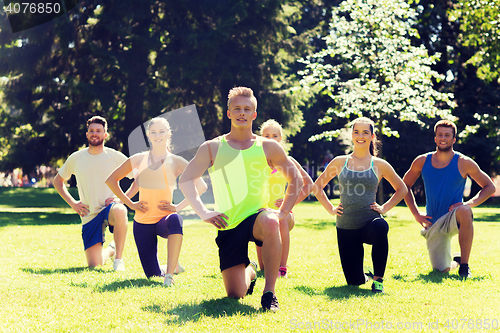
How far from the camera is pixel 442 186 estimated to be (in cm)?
739

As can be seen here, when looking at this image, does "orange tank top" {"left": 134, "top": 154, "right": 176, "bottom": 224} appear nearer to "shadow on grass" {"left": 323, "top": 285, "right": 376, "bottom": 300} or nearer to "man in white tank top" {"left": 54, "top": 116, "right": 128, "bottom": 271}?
"man in white tank top" {"left": 54, "top": 116, "right": 128, "bottom": 271}

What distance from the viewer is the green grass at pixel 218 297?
4.47 metres

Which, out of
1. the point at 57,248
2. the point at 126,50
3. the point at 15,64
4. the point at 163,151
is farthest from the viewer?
the point at 126,50

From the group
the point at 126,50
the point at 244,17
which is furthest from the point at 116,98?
the point at 244,17

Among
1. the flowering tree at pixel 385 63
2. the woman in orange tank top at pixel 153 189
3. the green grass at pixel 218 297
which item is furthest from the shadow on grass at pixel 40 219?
the woman in orange tank top at pixel 153 189

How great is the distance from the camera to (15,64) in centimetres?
2014

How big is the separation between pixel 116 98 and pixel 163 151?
14.8 metres

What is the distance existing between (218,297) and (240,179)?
132cm

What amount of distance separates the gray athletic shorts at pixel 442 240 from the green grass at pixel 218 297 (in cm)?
25

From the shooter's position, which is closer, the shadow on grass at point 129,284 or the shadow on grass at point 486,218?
the shadow on grass at point 129,284

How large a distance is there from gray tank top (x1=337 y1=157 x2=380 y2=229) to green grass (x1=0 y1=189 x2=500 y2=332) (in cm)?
79

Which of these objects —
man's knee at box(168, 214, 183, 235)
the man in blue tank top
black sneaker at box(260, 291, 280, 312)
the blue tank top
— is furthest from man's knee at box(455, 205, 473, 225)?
man's knee at box(168, 214, 183, 235)

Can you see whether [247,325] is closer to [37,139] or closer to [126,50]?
[126,50]

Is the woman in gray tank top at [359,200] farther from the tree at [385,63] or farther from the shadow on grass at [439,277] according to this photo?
the tree at [385,63]
